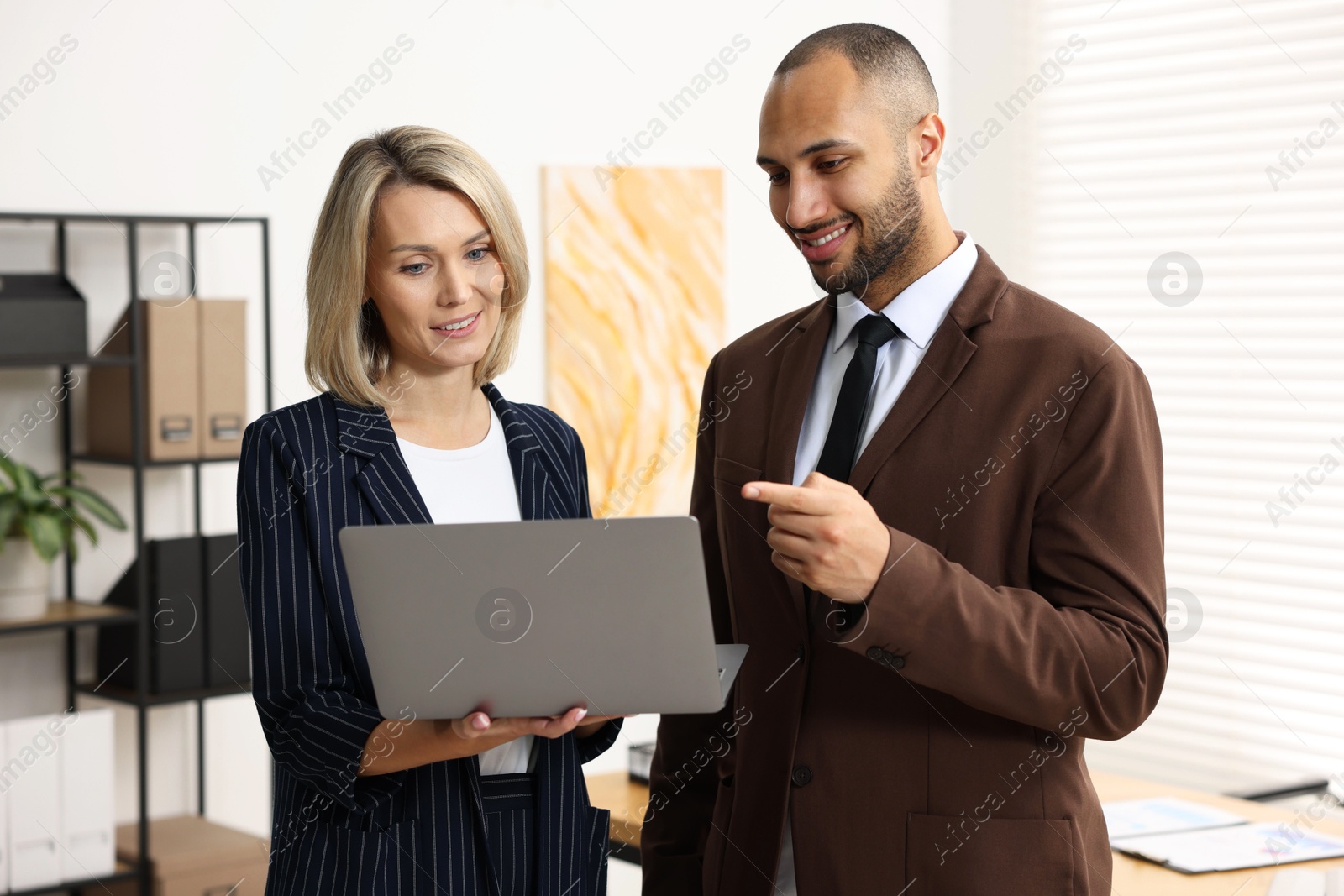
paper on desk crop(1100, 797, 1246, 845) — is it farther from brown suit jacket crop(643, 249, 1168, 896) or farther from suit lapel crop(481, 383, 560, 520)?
suit lapel crop(481, 383, 560, 520)

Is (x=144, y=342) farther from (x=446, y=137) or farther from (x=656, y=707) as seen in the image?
(x=656, y=707)

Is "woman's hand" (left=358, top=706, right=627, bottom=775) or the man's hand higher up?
the man's hand

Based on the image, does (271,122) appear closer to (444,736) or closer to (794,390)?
(794,390)

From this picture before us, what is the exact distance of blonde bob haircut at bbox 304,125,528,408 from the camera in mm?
1645

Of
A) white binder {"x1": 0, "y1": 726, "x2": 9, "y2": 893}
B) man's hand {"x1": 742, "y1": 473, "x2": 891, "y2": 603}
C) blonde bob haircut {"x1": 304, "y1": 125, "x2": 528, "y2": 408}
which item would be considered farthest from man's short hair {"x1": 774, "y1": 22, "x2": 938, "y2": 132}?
white binder {"x1": 0, "y1": 726, "x2": 9, "y2": 893}

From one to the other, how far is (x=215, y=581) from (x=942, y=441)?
2.40 metres

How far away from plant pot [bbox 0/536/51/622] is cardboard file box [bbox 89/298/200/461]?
317 mm

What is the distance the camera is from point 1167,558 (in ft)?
12.6

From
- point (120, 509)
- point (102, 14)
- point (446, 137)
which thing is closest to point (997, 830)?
point (446, 137)

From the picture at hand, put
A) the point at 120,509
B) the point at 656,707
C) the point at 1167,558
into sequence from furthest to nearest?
1. the point at 1167,558
2. the point at 120,509
3. the point at 656,707

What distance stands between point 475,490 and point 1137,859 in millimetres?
1276

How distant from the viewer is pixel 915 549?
1.34m

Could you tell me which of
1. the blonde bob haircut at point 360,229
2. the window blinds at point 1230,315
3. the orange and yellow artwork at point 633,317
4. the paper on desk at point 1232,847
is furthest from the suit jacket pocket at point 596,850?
the window blinds at point 1230,315

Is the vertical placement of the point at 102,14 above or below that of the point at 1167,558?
above
